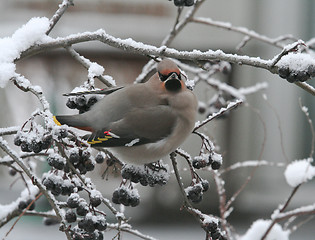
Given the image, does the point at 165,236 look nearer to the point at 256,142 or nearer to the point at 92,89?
the point at 256,142

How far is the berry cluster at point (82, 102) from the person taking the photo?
1974 millimetres

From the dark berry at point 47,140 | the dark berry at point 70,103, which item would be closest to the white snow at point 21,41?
the dark berry at point 70,103

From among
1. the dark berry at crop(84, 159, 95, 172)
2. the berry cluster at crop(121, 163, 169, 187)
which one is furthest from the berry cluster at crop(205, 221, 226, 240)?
the dark berry at crop(84, 159, 95, 172)

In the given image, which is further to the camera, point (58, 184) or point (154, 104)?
point (154, 104)

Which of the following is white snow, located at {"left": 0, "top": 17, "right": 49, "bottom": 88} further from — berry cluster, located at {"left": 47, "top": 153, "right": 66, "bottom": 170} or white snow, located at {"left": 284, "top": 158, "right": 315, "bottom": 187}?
white snow, located at {"left": 284, "top": 158, "right": 315, "bottom": 187}

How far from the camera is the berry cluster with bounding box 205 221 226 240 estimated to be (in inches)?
66.1

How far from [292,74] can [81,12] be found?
7790 mm

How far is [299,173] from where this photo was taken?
2.56 meters

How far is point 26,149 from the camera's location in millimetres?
1648

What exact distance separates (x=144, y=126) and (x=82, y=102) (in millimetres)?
260

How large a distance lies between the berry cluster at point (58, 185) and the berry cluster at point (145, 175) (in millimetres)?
305

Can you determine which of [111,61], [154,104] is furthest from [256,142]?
[154,104]

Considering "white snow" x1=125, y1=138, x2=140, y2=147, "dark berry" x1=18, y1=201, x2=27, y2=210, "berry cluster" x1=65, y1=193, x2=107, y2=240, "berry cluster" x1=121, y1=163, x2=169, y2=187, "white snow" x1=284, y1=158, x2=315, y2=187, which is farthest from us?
"white snow" x1=284, y1=158, x2=315, y2=187

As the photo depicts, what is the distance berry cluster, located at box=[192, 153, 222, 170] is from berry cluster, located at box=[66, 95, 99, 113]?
472 mm
